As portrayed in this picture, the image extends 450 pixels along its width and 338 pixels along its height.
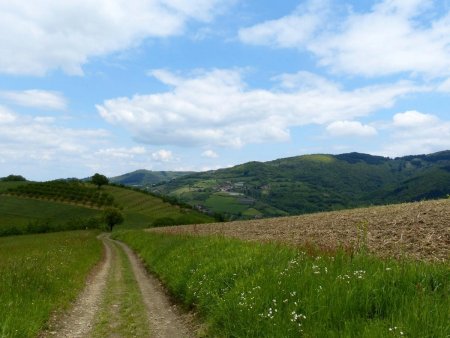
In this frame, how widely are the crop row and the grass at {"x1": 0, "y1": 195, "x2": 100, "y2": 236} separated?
325 inches

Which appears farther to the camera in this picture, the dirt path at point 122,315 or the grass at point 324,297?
the dirt path at point 122,315

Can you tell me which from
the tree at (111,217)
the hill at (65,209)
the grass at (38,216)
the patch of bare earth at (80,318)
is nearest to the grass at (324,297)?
the patch of bare earth at (80,318)

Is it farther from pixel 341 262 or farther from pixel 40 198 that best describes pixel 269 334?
pixel 40 198

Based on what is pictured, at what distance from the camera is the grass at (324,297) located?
682 cm

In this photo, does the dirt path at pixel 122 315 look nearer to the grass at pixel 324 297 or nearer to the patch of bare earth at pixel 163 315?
the patch of bare earth at pixel 163 315

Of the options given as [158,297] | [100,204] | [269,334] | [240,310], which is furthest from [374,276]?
[100,204]

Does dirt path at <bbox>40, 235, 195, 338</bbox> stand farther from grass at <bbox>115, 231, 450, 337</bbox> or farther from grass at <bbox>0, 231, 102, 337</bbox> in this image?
grass at <bbox>115, 231, 450, 337</bbox>

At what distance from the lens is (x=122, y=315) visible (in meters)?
14.1

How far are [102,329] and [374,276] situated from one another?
8.66 m

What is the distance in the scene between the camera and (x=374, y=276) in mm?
8680

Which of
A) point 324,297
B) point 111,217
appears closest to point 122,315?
point 324,297

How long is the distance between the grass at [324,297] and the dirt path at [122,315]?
1288 millimetres

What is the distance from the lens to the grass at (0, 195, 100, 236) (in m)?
124

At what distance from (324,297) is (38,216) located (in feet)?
541
